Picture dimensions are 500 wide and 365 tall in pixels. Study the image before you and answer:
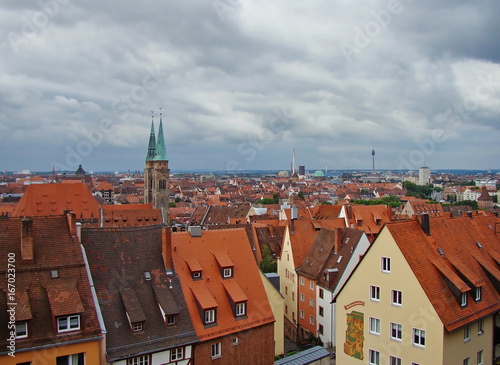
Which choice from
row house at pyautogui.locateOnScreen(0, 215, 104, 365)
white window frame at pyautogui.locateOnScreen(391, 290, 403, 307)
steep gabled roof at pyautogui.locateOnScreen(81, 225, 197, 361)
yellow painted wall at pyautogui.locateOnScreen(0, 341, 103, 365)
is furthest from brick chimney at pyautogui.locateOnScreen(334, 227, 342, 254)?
yellow painted wall at pyautogui.locateOnScreen(0, 341, 103, 365)

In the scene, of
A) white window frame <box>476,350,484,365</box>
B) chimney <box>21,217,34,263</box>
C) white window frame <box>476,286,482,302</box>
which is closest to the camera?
chimney <box>21,217,34,263</box>

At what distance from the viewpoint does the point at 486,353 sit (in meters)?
22.8

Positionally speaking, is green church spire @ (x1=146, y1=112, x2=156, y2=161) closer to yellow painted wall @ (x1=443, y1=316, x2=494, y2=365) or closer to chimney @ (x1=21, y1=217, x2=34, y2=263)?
chimney @ (x1=21, y1=217, x2=34, y2=263)

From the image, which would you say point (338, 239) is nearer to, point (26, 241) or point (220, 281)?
point (220, 281)

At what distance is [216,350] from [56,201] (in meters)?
67.8

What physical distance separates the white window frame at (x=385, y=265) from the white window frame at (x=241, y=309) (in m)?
9.16

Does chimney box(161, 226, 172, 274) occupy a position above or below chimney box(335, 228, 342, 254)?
above

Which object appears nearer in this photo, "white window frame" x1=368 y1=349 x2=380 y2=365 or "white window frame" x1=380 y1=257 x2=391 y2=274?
"white window frame" x1=380 y1=257 x2=391 y2=274

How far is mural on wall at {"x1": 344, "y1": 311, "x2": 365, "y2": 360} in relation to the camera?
77.5ft

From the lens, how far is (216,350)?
2436 centimetres

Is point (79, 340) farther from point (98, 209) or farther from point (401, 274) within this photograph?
point (98, 209)

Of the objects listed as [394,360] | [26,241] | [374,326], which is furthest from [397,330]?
[26,241]

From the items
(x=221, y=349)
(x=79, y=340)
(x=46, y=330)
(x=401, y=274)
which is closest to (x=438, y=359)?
(x=401, y=274)

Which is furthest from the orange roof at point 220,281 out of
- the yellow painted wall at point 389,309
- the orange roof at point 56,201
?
the orange roof at point 56,201
